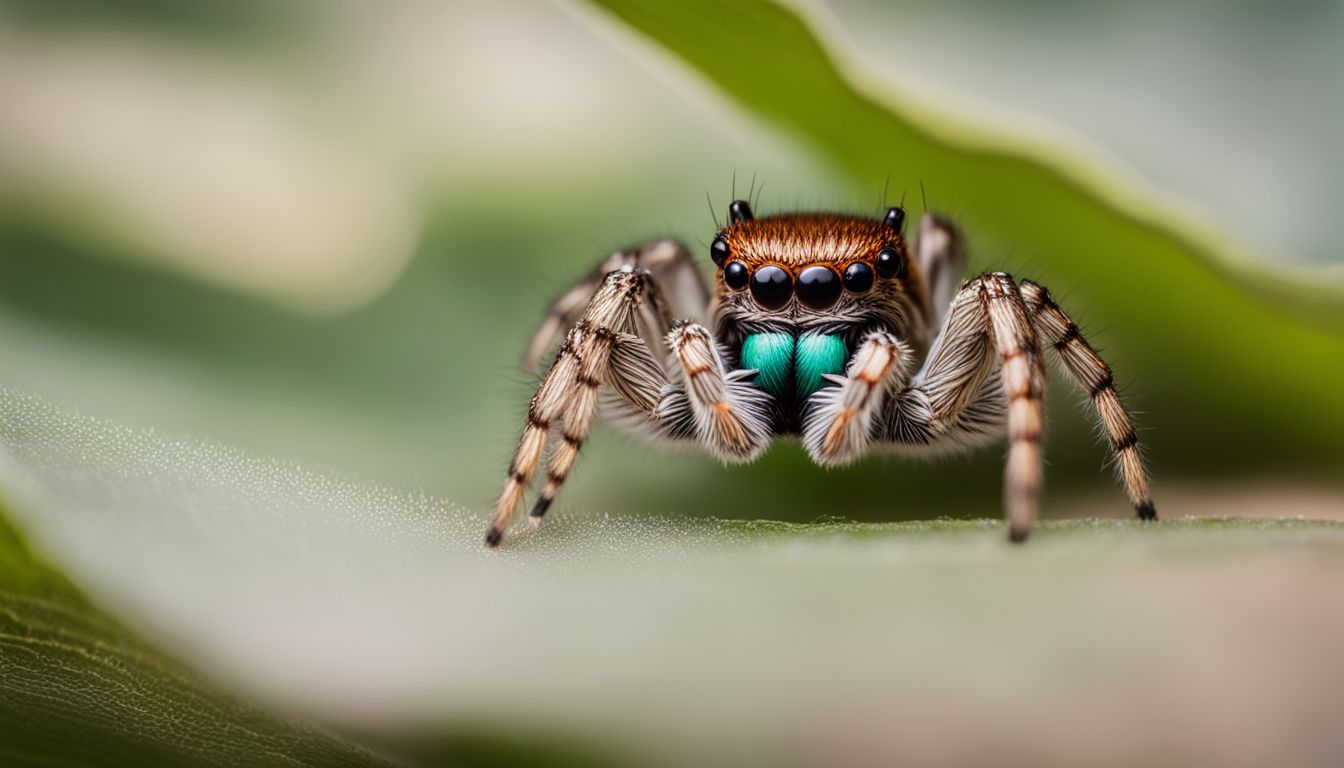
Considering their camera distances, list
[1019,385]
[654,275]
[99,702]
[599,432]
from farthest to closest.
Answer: [599,432], [654,275], [1019,385], [99,702]

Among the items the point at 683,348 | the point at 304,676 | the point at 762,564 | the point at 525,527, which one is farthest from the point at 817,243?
the point at 304,676

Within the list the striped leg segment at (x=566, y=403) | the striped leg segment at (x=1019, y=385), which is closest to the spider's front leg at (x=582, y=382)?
the striped leg segment at (x=566, y=403)

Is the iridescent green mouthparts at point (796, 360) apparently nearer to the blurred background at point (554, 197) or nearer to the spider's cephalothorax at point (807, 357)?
the spider's cephalothorax at point (807, 357)

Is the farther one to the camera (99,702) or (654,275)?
(654,275)

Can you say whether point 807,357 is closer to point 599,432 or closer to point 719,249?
point 719,249

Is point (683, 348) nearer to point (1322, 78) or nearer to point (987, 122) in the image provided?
point (987, 122)

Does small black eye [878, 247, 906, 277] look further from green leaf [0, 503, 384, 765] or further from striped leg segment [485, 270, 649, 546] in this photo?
green leaf [0, 503, 384, 765]

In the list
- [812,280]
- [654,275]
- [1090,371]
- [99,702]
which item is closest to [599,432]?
[654,275]
